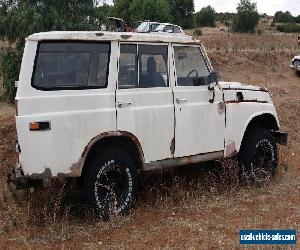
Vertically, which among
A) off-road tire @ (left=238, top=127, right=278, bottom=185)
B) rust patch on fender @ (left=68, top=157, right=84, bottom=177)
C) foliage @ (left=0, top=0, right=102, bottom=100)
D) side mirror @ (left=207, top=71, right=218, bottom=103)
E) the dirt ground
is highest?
foliage @ (left=0, top=0, right=102, bottom=100)

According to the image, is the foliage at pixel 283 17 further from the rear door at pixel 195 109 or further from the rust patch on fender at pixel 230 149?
the rear door at pixel 195 109

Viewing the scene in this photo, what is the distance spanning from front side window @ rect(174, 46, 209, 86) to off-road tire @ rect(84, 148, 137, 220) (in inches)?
49.2

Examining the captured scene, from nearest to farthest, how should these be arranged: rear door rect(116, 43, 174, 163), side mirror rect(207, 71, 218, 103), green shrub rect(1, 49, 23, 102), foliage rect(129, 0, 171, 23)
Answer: rear door rect(116, 43, 174, 163) → side mirror rect(207, 71, 218, 103) → green shrub rect(1, 49, 23, 102) → foliage rect(129, 0, 171, 23)

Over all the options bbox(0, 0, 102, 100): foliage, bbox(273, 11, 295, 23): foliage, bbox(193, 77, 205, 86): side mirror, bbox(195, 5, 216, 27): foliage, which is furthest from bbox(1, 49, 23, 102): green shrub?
bbox(273, 11, 295, 23): foliage

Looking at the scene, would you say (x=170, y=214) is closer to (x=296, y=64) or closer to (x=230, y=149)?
(x=230, y=149)

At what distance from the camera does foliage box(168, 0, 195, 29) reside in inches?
1967

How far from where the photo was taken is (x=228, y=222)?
228 inches

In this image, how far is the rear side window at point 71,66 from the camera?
17.3ft

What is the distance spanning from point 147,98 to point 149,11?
27.6 meters

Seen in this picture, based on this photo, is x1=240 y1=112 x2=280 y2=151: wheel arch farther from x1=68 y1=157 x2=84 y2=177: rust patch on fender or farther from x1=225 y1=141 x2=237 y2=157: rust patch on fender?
x1=68 y1=157 x2=84 y2=177: rust patch on fender

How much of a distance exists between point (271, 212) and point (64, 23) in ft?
20.6

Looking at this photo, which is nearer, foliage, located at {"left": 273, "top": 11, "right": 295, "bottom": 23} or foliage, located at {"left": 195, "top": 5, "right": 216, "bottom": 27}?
foliage, located at {"left": 195, "top": 5, "right": 216, "bottom": 27}

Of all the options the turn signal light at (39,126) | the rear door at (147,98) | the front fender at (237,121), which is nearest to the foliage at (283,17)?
the front fender at (237,121)

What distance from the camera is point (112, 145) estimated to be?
576 cm
